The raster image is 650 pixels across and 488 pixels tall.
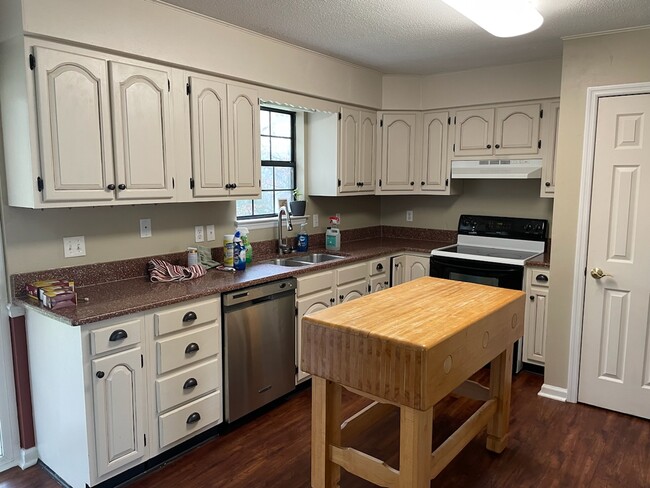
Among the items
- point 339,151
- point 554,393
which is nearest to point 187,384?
point 339,151

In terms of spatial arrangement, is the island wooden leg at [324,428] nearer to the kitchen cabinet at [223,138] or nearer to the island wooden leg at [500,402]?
the island wooden leg at [500,402]

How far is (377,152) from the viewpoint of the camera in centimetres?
468

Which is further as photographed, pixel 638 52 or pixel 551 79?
pixel 551 79

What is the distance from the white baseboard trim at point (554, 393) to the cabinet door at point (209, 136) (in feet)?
8.90

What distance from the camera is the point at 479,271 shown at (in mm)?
3943

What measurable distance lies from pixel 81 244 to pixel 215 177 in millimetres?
894

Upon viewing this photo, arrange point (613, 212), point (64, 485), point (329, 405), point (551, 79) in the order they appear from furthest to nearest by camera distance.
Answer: point (551, 79) < point (613, 212) < point (64, 485) < point (329, 405)

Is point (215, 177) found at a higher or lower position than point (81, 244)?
higher

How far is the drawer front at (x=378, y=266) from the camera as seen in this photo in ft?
13.6

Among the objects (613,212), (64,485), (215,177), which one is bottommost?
(64,485)

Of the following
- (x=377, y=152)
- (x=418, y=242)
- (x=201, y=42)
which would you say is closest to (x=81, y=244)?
(x=201, y=42)

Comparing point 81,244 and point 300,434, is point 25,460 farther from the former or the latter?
point 300,434

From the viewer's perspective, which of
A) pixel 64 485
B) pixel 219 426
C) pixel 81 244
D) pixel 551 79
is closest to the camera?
pixel 64 485

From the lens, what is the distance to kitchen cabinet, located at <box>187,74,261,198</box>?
2.97m
